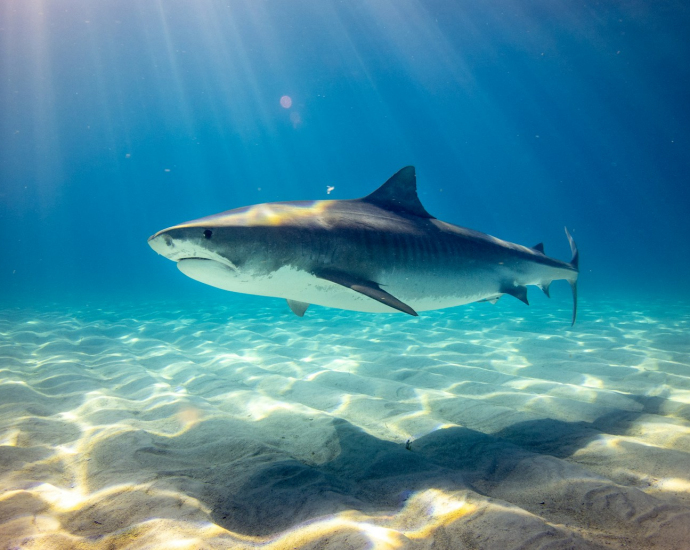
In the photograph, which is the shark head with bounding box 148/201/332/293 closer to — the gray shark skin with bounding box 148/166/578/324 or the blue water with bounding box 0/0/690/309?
the gray shark skin with bounding box 148/166/578/324

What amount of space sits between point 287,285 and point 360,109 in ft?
177

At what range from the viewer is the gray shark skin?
282 centimetres

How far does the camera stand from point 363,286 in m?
3.12

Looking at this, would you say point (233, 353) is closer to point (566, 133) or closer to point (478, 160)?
point (566, 133)

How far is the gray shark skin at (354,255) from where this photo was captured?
2.82m

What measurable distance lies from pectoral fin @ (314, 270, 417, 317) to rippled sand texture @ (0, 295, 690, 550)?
1109 mm

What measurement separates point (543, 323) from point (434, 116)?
5087cm

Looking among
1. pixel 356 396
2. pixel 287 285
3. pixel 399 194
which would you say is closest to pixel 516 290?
pixel 399 194

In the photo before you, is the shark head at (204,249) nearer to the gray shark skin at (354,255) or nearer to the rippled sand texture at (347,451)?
the gray shark skin at (354,255)

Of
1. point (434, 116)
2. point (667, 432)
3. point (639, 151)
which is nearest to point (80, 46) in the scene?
point (434, 116)

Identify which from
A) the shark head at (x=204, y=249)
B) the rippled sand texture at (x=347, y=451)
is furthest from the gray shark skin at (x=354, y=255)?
the rippled sand texture at (x=347, y=451)

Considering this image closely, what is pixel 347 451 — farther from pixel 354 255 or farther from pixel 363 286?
pixel 354 255

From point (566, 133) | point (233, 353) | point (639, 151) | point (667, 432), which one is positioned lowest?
point (667, 432)

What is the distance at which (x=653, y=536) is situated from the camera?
148cm
